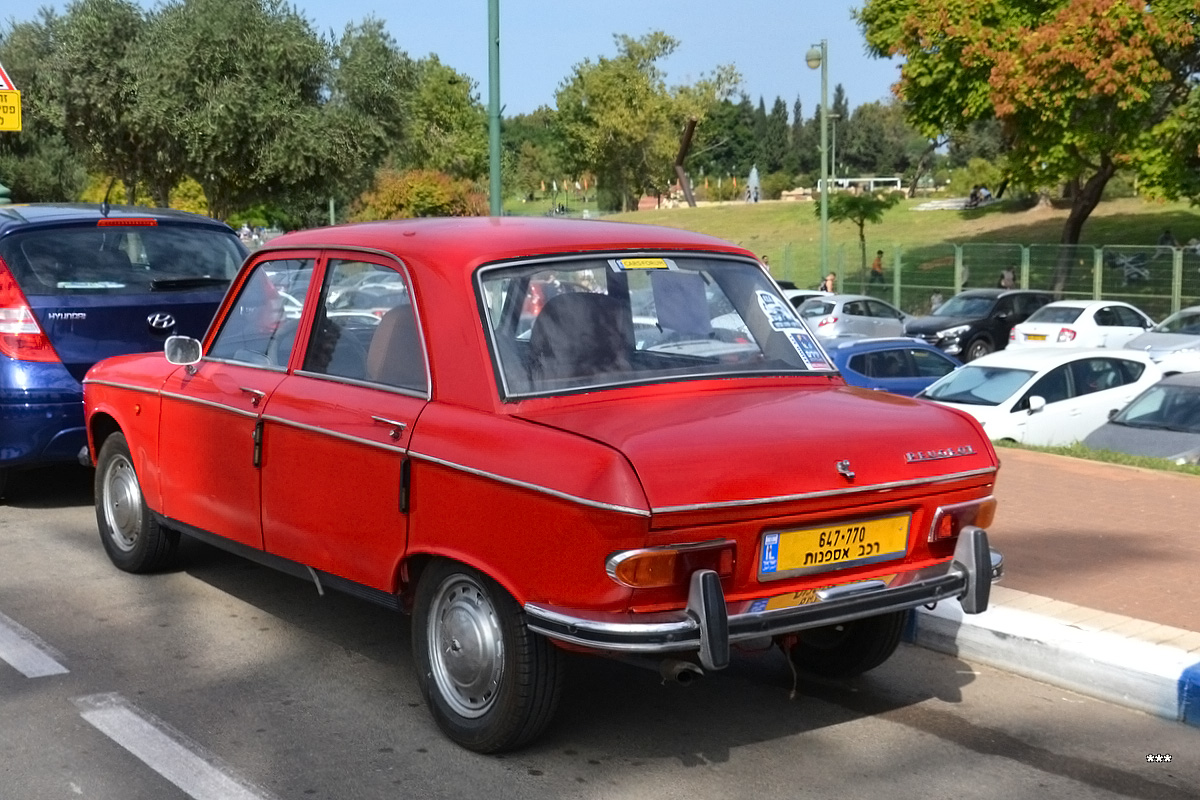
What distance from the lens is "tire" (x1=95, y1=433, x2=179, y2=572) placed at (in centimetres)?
698

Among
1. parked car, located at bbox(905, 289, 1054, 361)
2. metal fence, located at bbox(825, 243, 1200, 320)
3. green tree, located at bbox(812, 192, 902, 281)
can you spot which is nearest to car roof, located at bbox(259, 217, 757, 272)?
parked car, located at bbox(905, 289, 1054, 361)

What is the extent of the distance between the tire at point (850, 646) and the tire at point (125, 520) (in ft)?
10.9

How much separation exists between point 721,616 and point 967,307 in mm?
27688

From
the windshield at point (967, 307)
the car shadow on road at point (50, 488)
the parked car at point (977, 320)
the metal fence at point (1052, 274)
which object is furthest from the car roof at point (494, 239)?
the metal fence at point (1052, 274)

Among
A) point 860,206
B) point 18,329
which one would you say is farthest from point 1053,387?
point 860,206

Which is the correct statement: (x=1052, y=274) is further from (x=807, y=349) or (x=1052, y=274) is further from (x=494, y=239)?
(x=494, y=239)

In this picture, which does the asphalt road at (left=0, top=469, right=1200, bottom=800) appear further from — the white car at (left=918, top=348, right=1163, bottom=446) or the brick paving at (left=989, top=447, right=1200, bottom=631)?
the white car at (left=918, top=348, right=1163, bottom=446)

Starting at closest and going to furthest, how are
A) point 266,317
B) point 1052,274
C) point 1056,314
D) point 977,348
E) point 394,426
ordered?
1. point 394,426
2. point 266,317
3. point 1056,314
4. point 977,348
5. point 1052,274

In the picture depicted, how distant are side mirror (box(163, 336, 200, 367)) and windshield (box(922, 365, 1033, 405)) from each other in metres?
10.7

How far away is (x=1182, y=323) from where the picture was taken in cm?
2433

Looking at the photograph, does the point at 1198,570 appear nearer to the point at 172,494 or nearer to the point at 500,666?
the point at 500,666

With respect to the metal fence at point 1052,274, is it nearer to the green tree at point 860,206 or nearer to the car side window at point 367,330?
the green tree at point 860,206

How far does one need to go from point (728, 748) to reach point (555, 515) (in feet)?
4.15

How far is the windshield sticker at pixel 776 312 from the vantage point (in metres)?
5.45
